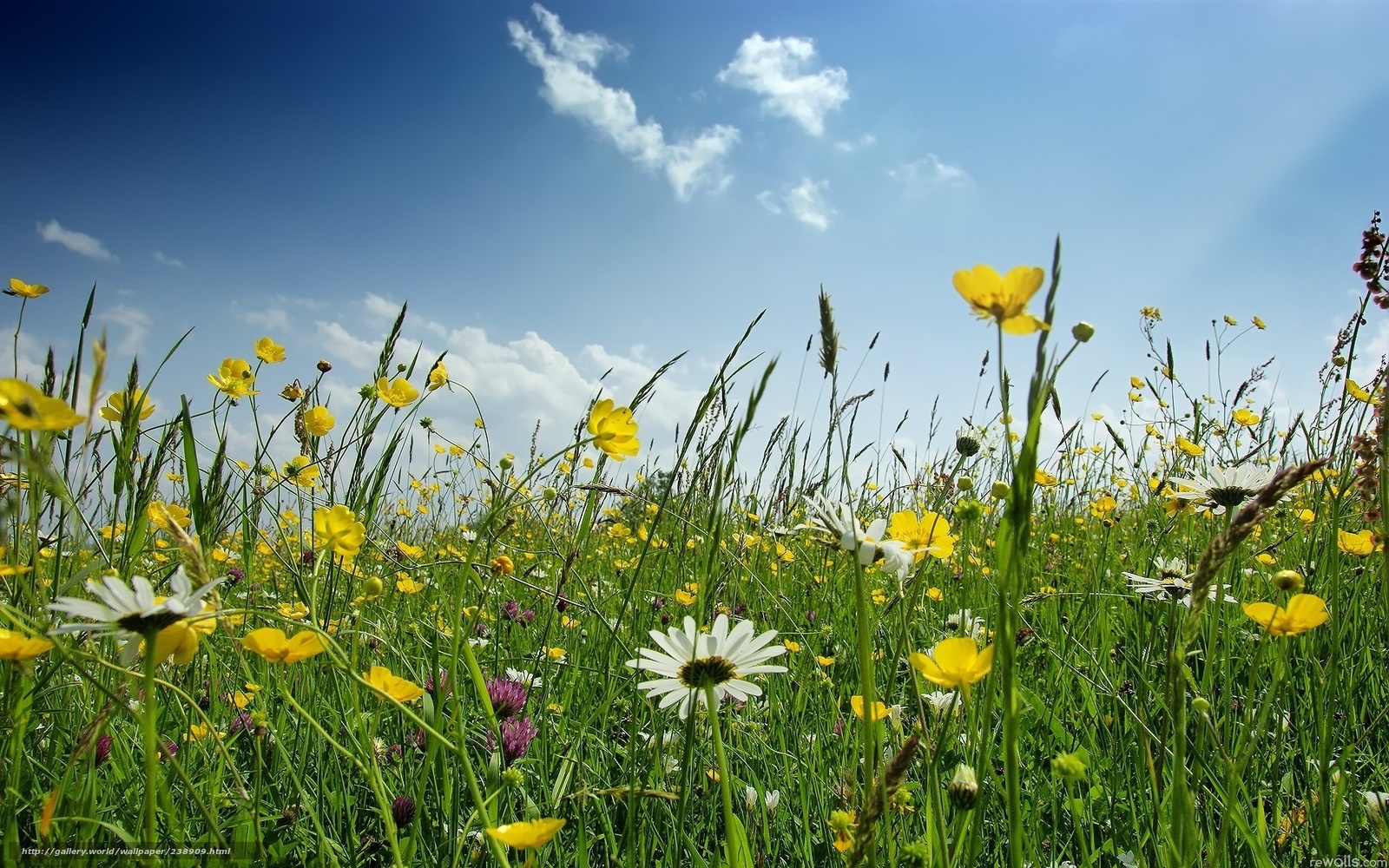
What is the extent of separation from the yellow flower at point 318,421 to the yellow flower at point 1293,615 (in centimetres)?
171

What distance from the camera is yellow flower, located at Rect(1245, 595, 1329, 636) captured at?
101 centimetres

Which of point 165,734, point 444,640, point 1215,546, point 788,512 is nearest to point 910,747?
point 1215,546

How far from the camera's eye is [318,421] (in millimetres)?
1703

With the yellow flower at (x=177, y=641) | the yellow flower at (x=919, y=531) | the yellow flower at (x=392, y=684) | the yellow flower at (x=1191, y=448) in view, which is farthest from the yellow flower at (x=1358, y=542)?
the yellow flower at (x=177, y=641)

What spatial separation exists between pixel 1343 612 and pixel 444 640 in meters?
2.23

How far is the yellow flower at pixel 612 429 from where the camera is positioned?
1069mm

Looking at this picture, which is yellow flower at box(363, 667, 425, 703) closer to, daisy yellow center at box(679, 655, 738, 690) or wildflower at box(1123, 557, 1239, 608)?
daisy yellow center at box(679, 655, 738, 690)

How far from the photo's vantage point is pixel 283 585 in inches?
132

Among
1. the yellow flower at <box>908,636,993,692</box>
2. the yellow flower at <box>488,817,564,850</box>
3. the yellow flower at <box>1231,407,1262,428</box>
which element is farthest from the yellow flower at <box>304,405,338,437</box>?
the yellow flower at <box>1231,407,1262,428</box>

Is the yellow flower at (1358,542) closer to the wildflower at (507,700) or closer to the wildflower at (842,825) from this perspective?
the wildflower at (842,825)

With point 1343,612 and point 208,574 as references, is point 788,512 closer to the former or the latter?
point 1343,612

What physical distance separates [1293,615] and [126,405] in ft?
5.44

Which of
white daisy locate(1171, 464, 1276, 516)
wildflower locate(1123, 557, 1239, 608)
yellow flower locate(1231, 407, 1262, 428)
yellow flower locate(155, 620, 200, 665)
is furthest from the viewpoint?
yellow flower locate(1231, 407, 1262, 428)

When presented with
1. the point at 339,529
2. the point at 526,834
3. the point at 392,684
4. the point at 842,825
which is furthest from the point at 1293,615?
the point at 339,529
